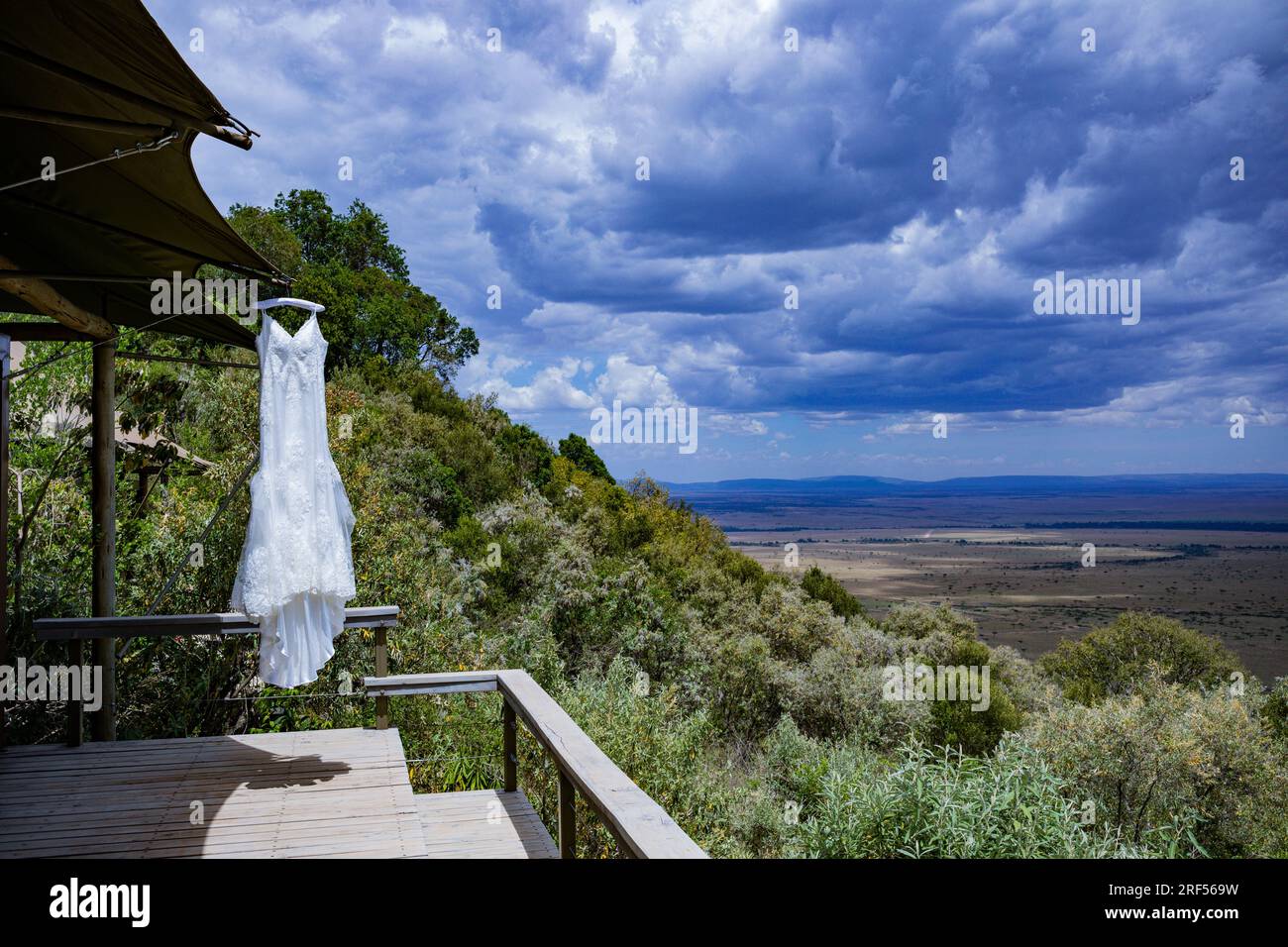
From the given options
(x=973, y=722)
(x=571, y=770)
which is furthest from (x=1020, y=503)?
(x=571, y=770)

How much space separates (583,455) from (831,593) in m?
7.46

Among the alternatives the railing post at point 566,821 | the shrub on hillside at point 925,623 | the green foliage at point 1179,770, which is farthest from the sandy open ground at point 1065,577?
the railing post at point 566,821

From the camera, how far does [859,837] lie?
475cm

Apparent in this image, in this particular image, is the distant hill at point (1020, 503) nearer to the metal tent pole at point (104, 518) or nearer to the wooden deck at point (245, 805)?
the metal tent pole at point (104, 518)

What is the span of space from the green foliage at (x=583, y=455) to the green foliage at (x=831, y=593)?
5.81 meters

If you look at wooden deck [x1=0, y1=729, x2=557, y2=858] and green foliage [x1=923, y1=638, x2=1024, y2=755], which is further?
green foliage [x1=923, y1=638, x2=1024, y2=755]

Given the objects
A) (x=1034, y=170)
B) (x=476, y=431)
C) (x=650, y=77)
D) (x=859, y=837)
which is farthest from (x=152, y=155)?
(x=1034, y=170)

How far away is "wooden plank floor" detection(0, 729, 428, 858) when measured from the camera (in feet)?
9.78

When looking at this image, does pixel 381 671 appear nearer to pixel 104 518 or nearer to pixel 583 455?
pixel 104 518

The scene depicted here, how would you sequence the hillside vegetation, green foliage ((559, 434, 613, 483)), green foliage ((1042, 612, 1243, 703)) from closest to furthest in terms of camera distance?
the hillside vegetation, green foliage ((1042, 612, 1243, 703)), green foliage ((559, 434, 613, 483))

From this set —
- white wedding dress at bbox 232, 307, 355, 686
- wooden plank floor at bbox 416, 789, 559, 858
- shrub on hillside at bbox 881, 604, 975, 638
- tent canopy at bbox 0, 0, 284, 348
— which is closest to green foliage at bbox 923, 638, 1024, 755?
shrub on hillside at bbox 881, 604, 975, 638

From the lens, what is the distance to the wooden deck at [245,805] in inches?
118

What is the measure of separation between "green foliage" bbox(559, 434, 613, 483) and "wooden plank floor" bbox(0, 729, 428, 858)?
58.8 feet

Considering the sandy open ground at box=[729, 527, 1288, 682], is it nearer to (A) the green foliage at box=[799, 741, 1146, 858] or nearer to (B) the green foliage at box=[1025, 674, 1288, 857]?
(B) the green foliage at box=[1025, 674, 1288, 857]
